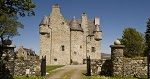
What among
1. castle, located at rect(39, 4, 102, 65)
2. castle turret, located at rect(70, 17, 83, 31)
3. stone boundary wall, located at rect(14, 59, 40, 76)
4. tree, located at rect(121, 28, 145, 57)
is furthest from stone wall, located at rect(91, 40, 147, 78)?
tree, located at rect(121, 28, 145, 57)

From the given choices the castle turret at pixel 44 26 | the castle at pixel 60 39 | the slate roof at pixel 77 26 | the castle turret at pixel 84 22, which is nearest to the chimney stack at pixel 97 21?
the slate roof at pixel 77 26

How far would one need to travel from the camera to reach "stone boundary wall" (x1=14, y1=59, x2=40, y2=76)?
31203mm

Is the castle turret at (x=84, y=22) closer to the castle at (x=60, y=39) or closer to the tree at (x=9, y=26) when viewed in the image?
the castle at (x=60, y=39)

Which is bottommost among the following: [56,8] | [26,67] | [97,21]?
[26,67]

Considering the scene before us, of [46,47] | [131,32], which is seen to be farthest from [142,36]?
[46,47]

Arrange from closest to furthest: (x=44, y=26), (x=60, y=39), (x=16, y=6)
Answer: (x=16, y=6)
(x=44, y=26)
(x=60, y=39)

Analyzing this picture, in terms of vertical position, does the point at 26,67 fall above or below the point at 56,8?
below

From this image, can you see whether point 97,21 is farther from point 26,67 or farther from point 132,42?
point 26,67

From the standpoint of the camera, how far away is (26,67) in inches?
1241

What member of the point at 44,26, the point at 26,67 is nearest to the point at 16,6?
the point at 26,67

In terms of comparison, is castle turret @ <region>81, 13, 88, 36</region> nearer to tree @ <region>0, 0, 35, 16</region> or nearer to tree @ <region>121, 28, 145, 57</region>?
tree @ <region>121, 28, 145, 57</region>

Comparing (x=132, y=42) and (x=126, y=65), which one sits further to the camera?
(x=132, y=42)

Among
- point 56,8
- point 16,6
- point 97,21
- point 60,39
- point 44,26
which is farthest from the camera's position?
point 97,21

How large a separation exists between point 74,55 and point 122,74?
38.5 metres
